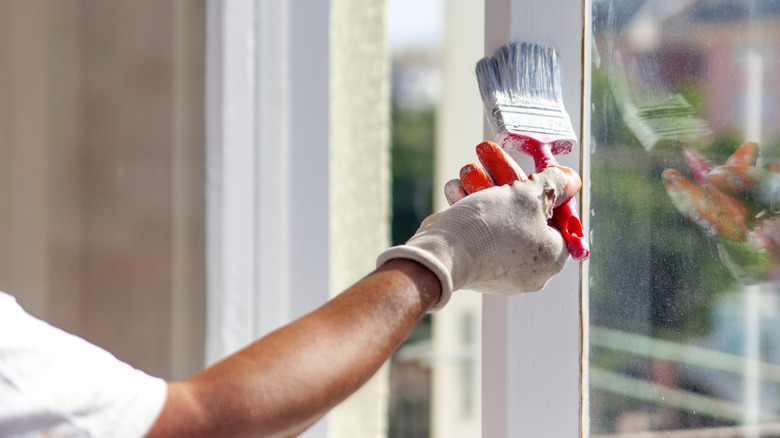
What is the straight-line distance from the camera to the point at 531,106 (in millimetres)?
966

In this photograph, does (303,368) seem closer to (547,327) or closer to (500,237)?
(500,237)

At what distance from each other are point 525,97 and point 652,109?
0.62 ft

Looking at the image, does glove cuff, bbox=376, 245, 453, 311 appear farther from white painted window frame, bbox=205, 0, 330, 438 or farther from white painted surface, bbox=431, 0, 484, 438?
white painted surface, bbox=431, 0, 484, 438

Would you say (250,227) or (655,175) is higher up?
(655,175)

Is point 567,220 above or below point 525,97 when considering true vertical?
below

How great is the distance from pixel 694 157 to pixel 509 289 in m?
0.33

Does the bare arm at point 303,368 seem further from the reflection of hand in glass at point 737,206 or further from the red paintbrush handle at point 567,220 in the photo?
the reflection of hand in glass at point 737,206

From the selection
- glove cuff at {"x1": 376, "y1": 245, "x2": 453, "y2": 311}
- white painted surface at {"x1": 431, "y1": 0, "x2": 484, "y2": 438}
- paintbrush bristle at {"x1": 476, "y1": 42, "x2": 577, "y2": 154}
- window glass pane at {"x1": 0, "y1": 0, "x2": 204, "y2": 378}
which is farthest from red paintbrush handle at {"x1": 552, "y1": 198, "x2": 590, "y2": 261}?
white painted surface at {"x1": 431, "y1": 0, "x2": 484, "y2": 438}

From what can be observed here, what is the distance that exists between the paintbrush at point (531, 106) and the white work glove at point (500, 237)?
7 centimetres

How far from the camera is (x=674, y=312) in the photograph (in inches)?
37.1

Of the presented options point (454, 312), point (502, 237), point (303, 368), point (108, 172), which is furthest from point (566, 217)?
point (454, 312)

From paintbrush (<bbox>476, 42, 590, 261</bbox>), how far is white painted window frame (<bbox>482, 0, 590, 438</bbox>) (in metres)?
0.04

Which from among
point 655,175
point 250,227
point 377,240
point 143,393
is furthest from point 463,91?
point 143,393

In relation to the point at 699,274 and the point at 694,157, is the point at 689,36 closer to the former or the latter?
the point at 694,157
